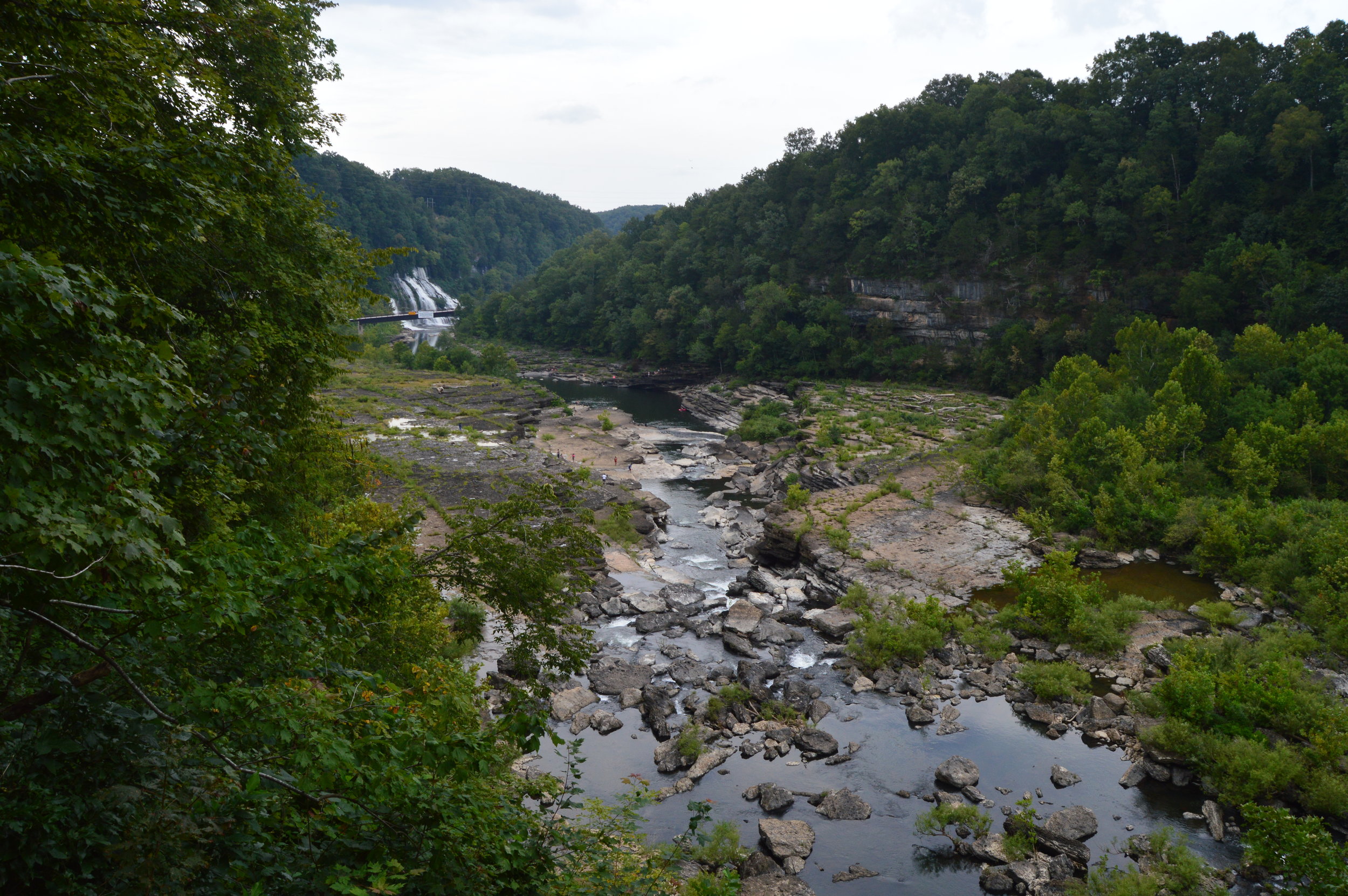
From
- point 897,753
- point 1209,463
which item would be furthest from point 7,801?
point 1209,463

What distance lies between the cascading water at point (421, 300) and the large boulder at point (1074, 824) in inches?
4182

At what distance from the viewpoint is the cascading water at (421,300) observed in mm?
119525

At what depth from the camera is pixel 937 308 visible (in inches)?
2544

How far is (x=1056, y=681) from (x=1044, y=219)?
51.8 m

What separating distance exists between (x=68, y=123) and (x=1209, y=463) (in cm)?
3553

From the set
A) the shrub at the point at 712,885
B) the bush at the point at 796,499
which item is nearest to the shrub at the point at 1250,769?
the shrub at the point at 712,885

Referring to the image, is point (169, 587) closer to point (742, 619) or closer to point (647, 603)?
point (742, 619)

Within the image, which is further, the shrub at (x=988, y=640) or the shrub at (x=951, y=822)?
the shrub at (x=988, y=640)

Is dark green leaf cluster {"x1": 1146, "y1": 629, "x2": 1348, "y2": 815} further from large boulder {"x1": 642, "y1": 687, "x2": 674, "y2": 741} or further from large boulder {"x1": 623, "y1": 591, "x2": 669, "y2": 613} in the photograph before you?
large boulder {"x1": 623, "y1": 591, "x2": 669, "y2": 613}

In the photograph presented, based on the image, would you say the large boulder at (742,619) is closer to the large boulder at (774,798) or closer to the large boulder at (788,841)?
the large boulder at (774,798)

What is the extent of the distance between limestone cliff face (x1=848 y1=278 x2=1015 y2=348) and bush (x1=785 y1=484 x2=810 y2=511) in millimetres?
34992

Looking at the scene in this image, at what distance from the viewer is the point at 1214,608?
21.9 m

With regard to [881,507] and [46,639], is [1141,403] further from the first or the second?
[46,639]

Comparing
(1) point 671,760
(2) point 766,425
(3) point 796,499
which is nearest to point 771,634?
(1) point 671,760
